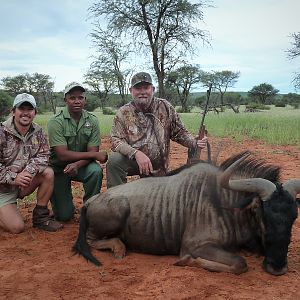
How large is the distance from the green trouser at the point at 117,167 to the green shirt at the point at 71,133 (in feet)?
1.40

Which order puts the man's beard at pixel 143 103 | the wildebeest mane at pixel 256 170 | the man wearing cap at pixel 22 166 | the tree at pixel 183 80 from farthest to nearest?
the tree at pixel 183 80, the man's beard at pixel 143 103, the man wearing cap at pixel 22 166, the wildebeest mane at pixel 256 170

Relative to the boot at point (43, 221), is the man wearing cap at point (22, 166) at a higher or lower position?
higher

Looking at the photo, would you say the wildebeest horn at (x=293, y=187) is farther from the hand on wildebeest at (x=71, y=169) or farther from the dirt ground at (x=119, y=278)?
the hand on wildebeest at (x=71, y=169)

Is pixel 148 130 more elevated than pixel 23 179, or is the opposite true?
pixel 148 130

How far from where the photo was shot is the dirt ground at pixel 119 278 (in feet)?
10.9

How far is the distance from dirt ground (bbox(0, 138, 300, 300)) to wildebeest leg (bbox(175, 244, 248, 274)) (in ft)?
0.20

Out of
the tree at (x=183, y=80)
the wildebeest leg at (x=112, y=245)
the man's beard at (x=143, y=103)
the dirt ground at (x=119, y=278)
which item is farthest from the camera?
the tree at (x=183, y=80)

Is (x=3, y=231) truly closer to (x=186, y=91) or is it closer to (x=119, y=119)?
(x=119, y=119)

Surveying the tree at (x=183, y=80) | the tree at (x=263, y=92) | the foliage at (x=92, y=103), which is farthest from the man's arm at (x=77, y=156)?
the tree at (x=263, y=92)

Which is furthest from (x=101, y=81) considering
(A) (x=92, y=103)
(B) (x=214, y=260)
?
(B) (x=214, y=260)

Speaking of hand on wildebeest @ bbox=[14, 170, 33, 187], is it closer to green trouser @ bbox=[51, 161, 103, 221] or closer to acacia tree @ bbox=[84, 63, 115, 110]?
green trouser @ bbox=[51, 161, 103, 221]

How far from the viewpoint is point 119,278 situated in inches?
144

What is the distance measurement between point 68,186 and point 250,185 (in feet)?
9.19

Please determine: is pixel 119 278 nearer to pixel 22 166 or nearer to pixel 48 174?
pixel 48 174
